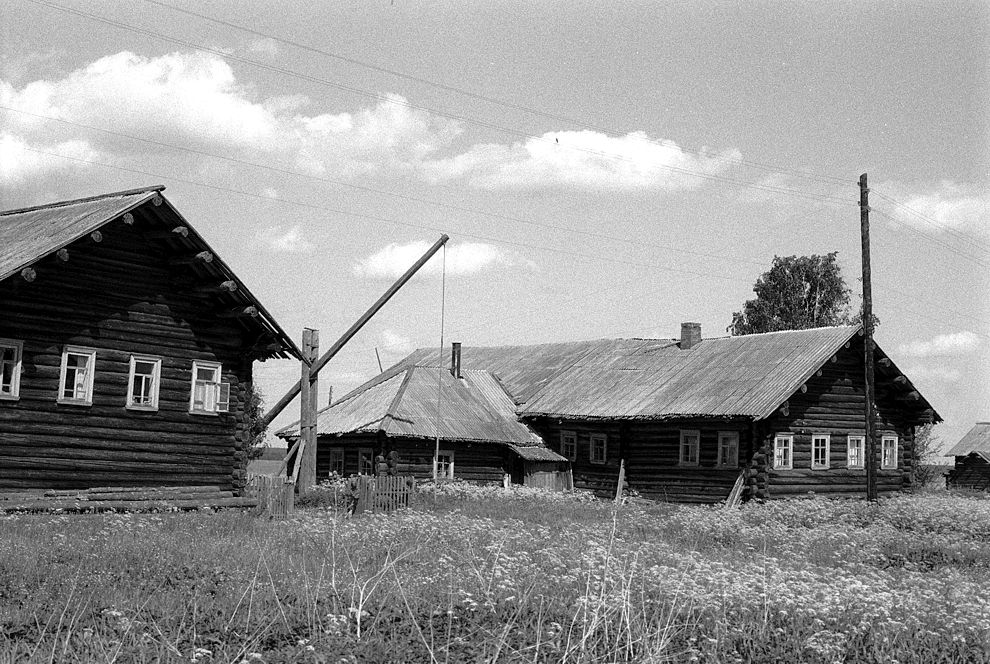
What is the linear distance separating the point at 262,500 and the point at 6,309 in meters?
6.79

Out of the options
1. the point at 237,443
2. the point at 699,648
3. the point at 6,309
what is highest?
the point at 6,309

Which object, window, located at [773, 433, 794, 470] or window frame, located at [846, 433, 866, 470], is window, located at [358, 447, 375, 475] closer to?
window, located at [773, 433, 794, 470]

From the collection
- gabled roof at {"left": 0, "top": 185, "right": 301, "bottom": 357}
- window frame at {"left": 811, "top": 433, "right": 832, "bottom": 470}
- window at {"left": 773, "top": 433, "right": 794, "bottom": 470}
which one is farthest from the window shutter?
window frame at {"left": 811, "top": 433, "right": 832, "bottom": 470}

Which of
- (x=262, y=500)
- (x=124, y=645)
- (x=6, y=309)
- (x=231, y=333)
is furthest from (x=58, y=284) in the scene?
(x=124, y=645)

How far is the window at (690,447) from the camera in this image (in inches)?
1401

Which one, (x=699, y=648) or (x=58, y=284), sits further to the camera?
(x=58, y=284)

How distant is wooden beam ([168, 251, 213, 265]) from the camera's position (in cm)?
2448

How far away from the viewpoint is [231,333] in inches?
1031

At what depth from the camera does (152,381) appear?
24547mm

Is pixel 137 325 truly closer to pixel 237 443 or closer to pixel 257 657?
pixel 237 443

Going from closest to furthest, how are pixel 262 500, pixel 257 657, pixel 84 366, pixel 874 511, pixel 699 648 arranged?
pixel 257 657 < pixel 699 648 < pixel 84 366 < pixel 262 500 < pixel 874 511

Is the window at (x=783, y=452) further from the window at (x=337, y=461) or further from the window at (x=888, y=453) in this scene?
the window at (x=337, y=461)

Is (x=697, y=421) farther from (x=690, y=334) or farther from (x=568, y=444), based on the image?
(x=690, y=334)

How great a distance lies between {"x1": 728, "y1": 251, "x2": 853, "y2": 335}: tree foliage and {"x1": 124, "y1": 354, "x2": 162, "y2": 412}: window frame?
129ft
